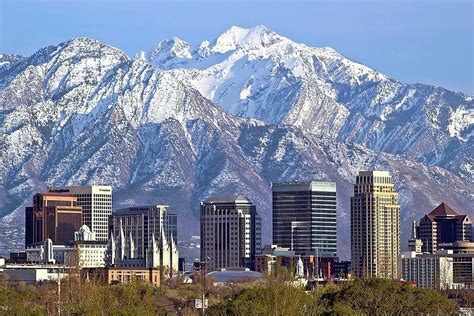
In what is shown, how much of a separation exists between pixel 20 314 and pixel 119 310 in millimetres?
10155

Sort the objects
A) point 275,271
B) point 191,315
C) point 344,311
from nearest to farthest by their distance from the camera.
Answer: point 275,271 < point 344,311 < point 191,315

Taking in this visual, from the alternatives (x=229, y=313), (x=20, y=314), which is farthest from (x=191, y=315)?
(x=20, y=314)

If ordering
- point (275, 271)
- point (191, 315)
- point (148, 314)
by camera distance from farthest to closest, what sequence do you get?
1. point (191, 315)
2. point (148, 314)
3. point (275, 271)

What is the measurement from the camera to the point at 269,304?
16150 cm

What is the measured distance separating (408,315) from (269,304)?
40.7 m

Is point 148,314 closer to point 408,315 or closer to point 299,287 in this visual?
point 299,287

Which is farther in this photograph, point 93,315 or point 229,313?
point 229,313

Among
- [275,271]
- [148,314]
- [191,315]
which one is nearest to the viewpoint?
[275,271]

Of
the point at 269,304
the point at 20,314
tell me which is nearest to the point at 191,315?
the point at 20,314

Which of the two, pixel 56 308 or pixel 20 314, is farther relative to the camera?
pixel 56 308

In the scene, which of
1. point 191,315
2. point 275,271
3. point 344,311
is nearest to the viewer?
point 275,271

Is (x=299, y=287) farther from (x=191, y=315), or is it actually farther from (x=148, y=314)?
(x=191, y=315)

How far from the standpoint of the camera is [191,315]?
198 metres

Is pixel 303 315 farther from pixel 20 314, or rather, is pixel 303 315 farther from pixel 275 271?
pixel 20 314
